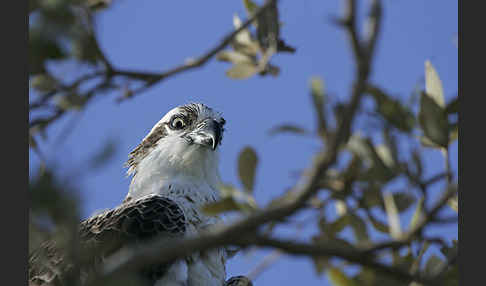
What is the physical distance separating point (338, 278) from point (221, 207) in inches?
20.3

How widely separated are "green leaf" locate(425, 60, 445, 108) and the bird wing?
2.79 meters

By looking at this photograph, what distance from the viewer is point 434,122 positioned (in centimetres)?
249

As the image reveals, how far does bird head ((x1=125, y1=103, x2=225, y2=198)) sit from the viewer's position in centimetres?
650

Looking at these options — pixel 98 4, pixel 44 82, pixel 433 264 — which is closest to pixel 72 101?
pixel 44 82

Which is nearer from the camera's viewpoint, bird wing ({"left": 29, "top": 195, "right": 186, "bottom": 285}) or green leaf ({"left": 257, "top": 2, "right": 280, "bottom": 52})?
green leaf ({"left": 257, "top": 2, "right": 280, "bottom": 52})

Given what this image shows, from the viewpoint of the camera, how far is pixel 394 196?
2547 millimetres

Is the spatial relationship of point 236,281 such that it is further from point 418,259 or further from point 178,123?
point 418,259

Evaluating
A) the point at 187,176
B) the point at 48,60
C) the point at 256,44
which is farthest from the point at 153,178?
the point at 48,60

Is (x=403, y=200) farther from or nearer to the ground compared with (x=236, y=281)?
farther from the ground

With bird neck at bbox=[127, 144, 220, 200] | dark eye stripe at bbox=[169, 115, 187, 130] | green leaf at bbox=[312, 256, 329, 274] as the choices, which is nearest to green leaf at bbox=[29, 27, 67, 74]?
green leaf at bbox=[312, 256, 329, 274]

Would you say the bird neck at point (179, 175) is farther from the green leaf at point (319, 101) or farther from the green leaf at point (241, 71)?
the green leaf at point (319, 101)

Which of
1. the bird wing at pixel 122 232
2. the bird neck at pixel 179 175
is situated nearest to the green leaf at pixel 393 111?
the bird wing at pixel 122 232

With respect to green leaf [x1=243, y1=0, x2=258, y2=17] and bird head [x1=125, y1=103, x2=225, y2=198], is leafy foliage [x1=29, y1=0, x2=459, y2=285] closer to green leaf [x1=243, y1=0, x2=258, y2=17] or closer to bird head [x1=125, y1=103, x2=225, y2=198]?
green leaf [x1=243, y1=0, x2=258, y2=17]

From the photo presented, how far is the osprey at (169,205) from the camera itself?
496 cm
